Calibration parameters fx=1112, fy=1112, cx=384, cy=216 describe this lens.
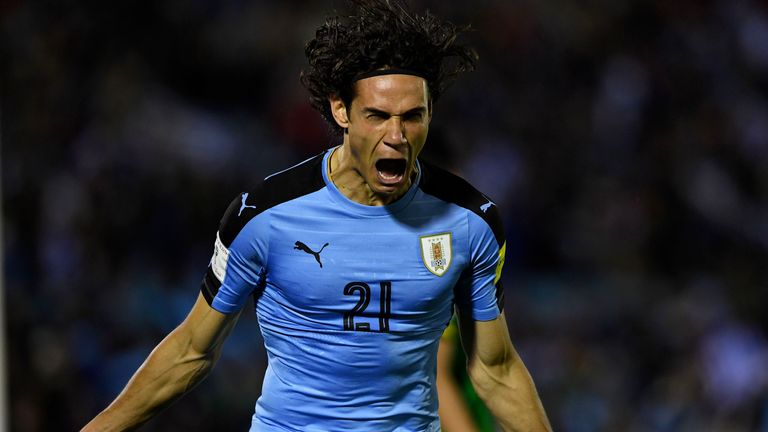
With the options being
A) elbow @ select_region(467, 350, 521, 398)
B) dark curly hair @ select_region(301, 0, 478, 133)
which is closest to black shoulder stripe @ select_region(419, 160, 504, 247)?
dark curly hair @ select_region(301, 0, 478, 133)

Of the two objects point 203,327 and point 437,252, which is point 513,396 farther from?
point 203,327

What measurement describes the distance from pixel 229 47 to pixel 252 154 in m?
0.76

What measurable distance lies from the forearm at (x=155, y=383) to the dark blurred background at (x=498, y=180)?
3669 millimetres

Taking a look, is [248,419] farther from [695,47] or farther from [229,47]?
[695,47]

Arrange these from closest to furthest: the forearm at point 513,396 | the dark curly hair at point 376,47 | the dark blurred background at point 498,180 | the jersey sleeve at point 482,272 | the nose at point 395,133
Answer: the nose at point 395,133 < the dark curly hair at point 376,47 < the jersey sleeve at point 482,272 < the forearm at point 513,396 < the dark blurred background at point 498,180

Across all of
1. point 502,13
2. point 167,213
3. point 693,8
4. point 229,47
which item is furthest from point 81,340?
point 693,8

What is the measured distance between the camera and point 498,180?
7.51 m

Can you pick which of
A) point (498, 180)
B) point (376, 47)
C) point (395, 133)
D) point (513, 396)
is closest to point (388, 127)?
point (395, 133)

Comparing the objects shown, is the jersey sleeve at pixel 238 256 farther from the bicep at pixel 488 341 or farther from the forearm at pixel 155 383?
the bicep at pixel 488 341

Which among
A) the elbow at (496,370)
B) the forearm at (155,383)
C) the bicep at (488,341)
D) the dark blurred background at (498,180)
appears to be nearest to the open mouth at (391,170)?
the bicep at (488,341)

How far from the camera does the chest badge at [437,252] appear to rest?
10.4 ft

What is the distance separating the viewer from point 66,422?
6.98m

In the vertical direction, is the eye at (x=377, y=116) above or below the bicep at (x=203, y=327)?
above

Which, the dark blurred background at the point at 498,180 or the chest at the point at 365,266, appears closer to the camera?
the chest at the point at 365,266
